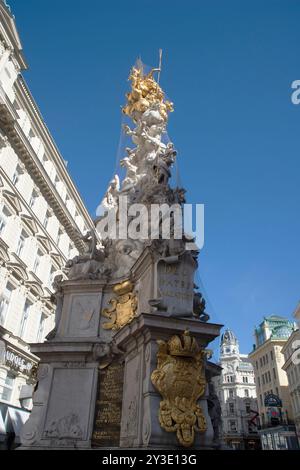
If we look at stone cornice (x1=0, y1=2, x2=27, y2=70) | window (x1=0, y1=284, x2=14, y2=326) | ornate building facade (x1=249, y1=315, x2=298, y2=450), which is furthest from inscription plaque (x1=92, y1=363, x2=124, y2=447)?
ornate building facade (x1=249, y1=315, x2=298, y2=450)

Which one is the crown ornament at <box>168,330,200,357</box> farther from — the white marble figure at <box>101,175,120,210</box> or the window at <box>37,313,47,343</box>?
the window at <box>37,313,47,343</box>

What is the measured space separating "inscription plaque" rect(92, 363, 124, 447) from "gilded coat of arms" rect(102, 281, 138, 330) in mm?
1061

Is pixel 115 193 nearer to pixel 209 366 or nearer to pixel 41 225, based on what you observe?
pixel 209 366

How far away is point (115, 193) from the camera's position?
13.6m

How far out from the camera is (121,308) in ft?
30.7

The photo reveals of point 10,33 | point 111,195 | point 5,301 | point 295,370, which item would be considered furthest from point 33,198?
point 295,370

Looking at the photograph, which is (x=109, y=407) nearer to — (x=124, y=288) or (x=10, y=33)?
(x=124, y=288)

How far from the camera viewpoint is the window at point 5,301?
2199cm

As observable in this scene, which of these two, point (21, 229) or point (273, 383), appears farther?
point (273, 383)

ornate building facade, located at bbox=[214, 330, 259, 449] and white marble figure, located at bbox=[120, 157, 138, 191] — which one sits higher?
ornate building facade, located at bbox=[214, 330, 259, 449]

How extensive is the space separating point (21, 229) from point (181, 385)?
21337 mm

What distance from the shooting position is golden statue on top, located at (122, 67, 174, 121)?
1594 cm

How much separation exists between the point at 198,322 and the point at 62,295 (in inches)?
177

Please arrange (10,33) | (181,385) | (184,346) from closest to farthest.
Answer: (181,385) < (184,346) < (10,33)
